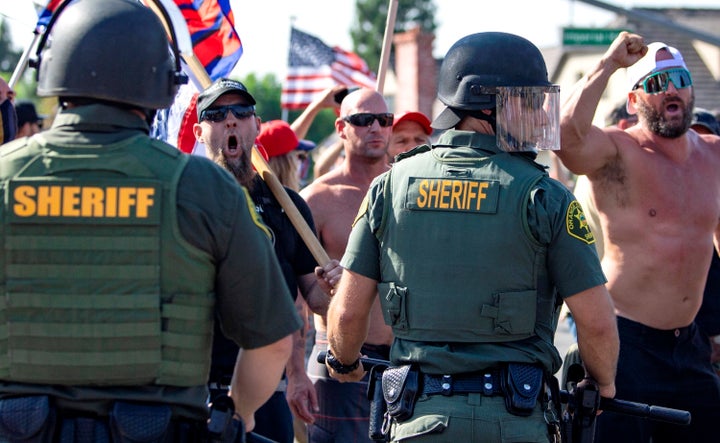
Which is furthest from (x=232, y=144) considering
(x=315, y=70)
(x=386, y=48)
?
(x=315, y=70)

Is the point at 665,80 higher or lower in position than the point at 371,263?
higher

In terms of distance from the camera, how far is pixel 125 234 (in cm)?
287

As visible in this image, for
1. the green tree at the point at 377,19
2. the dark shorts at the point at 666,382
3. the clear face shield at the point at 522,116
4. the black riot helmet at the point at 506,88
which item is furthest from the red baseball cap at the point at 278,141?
the green tree at the point at 377,19

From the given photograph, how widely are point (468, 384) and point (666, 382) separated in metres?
2.10

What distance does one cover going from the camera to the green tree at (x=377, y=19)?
93.0m

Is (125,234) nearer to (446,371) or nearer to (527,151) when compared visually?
(446,371)

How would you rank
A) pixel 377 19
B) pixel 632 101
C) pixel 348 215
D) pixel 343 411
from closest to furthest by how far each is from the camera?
pixel 632 101 → pixel 343 411 → pixel 348 215 → pixel 377 19

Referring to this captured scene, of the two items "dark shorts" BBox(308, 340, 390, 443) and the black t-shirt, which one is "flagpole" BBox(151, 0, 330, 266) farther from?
"dark shorts" BBox(308, 340, 390, 443)

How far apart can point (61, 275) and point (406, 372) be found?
1393 mm

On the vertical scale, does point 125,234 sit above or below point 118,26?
below

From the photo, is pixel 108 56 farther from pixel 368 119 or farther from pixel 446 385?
pixel 368 119

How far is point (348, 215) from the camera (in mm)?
6105

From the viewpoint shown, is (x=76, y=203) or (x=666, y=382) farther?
(x=666, y=382)

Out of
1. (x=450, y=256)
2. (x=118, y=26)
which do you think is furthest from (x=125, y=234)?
(x=450, y=256)
